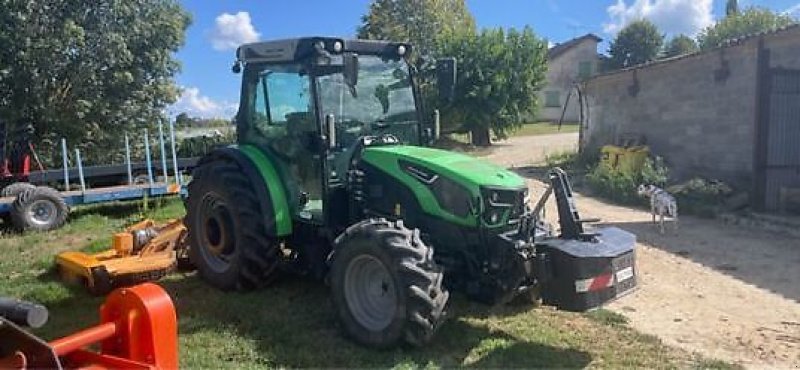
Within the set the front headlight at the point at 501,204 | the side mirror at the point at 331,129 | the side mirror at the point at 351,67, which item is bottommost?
the front headlight at the point at 501,204

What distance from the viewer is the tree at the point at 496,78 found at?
22.6m

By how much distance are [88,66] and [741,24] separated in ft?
116

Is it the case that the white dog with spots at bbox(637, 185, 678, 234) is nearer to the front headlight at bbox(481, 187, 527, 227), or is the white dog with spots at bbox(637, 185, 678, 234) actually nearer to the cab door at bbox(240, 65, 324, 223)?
the front headlight at bbox(481, 187, 527, 227)

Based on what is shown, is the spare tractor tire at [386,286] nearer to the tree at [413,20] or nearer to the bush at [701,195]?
the bush at [701,195]

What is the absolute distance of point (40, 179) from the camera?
1205cm

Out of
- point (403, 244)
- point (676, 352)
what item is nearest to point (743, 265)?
point (676, 352)

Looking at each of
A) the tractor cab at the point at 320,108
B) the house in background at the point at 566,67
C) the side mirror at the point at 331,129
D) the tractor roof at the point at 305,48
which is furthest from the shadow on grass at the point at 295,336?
the house in background at the point at 566,67

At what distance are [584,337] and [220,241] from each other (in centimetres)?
340

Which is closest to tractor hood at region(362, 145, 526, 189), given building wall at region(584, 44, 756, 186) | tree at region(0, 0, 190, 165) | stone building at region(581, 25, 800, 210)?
stone building at region(581, 25, 800, 210)

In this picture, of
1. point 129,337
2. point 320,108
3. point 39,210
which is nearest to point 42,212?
point 39,210

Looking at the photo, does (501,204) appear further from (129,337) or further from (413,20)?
(413,20)

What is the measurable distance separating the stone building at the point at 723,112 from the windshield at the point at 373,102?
7227 mm

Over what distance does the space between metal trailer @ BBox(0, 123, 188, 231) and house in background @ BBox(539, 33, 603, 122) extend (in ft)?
112

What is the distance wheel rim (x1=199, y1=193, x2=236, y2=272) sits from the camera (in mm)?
6039
